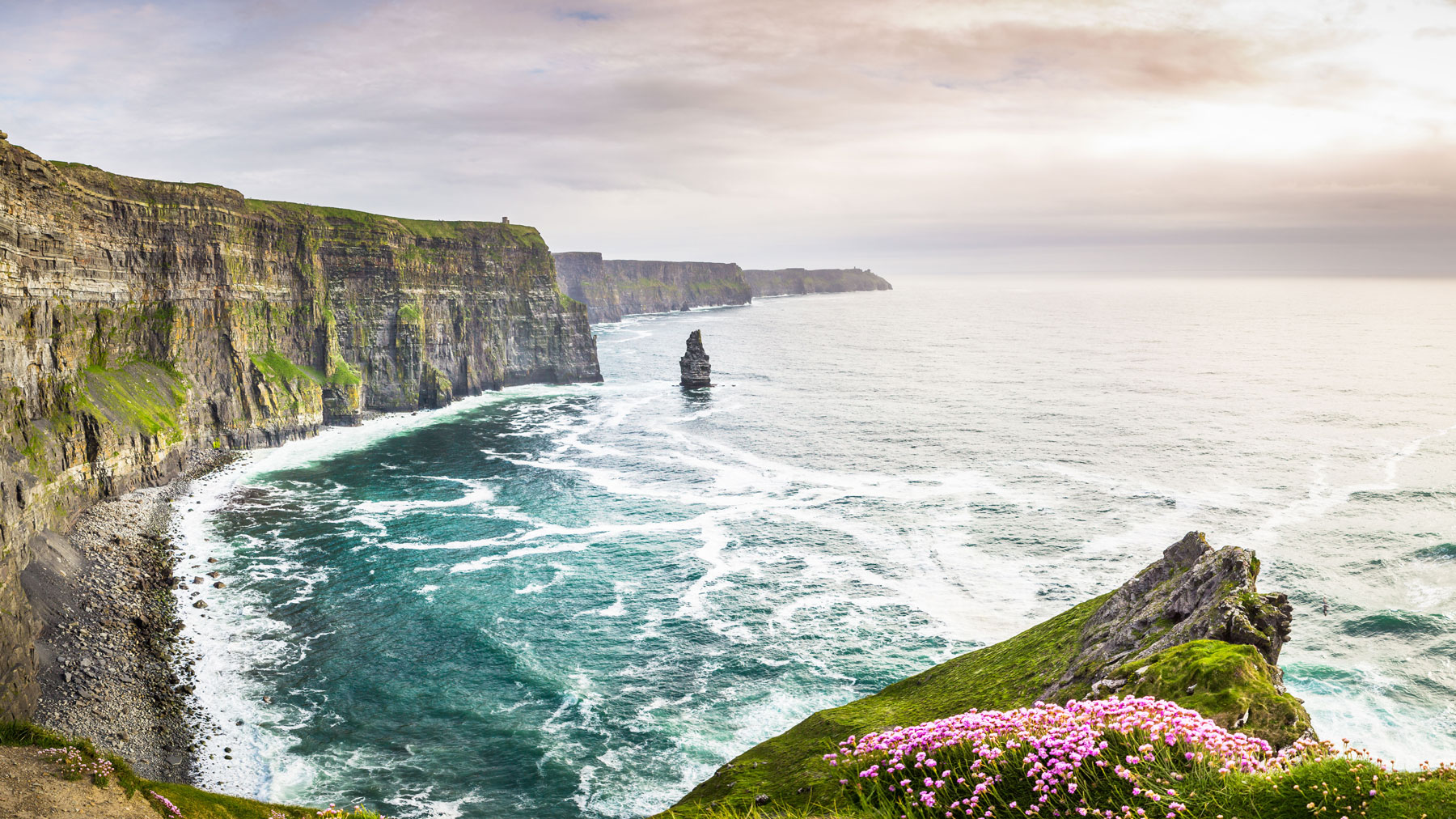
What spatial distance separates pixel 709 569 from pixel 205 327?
→ 75902mm

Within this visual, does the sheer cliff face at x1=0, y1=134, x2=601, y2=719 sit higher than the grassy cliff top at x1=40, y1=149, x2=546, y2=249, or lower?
lower

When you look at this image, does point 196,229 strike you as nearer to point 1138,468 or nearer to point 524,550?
point 524,550

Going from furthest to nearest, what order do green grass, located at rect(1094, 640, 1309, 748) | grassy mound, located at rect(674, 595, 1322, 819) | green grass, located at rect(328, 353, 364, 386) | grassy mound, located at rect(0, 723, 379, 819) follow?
green grass, located at rect(328, 353, 364, 386) < grassy mound, located at rect(0, 723, 379, 819) < grassy mound, located at rect(674, 595, 1322, 819) < green grass, located at rect(1094, 640, 1309, 748)

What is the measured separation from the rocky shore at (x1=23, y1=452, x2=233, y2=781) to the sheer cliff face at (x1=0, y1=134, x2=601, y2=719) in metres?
2.02

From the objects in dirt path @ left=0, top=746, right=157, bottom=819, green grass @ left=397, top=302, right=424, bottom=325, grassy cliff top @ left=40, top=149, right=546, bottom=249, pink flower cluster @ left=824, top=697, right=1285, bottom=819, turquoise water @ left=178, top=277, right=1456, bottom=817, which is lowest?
turquoise water @ left=178, top=277, right=1456, bottom=817

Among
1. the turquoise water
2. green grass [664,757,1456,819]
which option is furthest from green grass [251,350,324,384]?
green grass [664,757,1456,819]

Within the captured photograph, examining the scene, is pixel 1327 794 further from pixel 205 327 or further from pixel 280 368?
pixel 280 368

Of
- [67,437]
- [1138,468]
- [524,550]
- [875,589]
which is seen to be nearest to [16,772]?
[524,550]

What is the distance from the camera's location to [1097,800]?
14.2 metres

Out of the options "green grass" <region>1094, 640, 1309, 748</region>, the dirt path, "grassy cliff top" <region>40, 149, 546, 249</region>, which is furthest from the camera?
"grassy cliff top" <region>40, 149, 546, 249</region>

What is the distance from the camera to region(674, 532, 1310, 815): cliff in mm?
20641

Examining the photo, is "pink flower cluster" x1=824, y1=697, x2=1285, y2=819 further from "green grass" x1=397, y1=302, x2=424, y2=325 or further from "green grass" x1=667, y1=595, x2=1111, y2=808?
"green grass" x1=397, y1=302, x2=424, y2=325

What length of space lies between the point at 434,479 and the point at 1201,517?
249 feet

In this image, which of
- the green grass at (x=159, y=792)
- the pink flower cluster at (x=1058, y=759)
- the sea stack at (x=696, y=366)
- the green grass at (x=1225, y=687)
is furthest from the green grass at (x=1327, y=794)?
the sea stack at (x=696, y=366)
